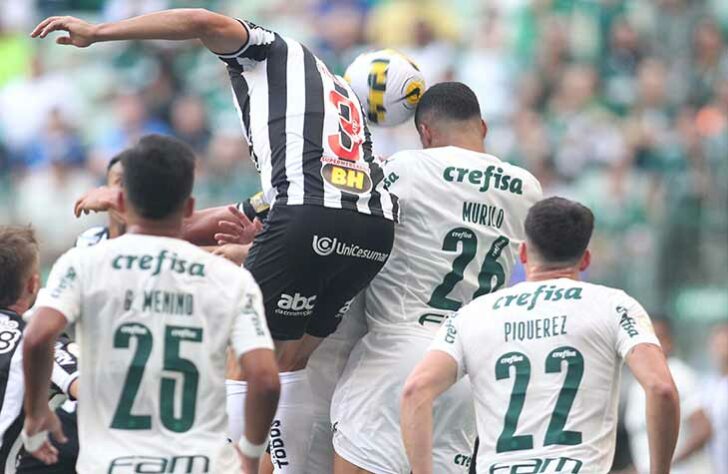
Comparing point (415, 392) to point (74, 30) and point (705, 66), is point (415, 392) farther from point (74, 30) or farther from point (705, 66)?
point (705, 66)

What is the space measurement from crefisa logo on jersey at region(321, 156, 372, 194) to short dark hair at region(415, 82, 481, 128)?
92 centimetres

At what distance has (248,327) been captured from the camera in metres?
5.75

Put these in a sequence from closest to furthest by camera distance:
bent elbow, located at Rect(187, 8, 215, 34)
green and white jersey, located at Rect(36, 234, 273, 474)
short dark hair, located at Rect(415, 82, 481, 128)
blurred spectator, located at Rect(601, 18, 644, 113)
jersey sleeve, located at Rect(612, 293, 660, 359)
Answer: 1. green and white jersey, located at Rect(36, 234, 273, 474)
2. jersey sleeve, located at Rect(612, 293, 660, 359)
3. bent elbow, located at Rect(187, 8, 215, 34)
4. short dark hair, located at Rect(415, 82, 481, 128)
5. blurred spectator, located at Rect(601, 18, 644, 113)

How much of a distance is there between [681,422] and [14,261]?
801 centimetres

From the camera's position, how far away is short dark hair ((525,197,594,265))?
6.74 m

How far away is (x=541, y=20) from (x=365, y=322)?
1103 cm

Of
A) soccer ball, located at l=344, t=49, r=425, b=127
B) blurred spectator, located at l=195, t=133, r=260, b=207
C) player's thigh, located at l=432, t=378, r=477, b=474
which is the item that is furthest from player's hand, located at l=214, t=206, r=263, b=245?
blurred spectator, located at l=195, t=133, r=260, b=207

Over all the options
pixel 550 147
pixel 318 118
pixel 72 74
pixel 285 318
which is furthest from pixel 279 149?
pixel 72 74

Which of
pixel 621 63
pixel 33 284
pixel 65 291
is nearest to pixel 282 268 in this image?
pixel 33 284

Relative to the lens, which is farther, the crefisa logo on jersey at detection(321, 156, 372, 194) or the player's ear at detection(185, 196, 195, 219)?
the crefisa logo on jersey at detection(321, 156, 372, 194)

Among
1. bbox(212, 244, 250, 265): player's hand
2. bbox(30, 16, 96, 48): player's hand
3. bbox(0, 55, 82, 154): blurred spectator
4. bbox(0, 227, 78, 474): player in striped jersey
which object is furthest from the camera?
bbox(0, 55, 82, 154): blurred spectator

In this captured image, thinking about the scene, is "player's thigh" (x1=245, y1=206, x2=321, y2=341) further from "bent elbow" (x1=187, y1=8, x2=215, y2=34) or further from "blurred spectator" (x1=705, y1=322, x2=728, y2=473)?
"blurred spectator" (x1=705, y1=322, x2=728, y2=473)

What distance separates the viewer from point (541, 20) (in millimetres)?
18641

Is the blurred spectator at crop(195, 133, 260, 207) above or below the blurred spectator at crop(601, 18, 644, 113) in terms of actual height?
below
